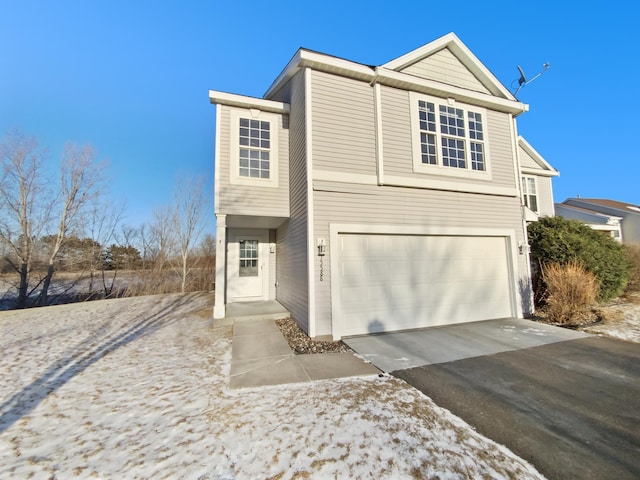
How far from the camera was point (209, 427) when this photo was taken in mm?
2621

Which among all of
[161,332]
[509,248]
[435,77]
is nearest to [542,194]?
[509,248]

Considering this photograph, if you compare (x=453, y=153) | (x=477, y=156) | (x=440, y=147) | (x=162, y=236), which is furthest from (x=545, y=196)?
(x=162, y=236)

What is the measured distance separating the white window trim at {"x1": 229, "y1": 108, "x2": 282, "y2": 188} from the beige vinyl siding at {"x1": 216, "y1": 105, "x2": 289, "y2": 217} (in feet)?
0.19

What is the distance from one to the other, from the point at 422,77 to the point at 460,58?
181 cm

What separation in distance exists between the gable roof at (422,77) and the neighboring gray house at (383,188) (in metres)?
0.03

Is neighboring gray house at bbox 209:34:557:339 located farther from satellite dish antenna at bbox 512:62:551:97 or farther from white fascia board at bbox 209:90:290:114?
satellite dish antenna at bbox 512:62:551:97

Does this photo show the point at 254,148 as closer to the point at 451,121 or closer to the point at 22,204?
the point at 451,121

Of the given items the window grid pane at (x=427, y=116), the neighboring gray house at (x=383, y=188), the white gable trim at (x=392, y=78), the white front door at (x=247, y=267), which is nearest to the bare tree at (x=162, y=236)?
the white front door at (x=247, y=267)

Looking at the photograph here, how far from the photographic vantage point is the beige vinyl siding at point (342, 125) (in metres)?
5.99

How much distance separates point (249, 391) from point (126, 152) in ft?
56.2

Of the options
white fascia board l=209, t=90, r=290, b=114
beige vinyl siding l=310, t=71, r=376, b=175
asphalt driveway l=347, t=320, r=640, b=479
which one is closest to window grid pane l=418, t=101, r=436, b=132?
beige vinyl siding l=310, t=71, r=376, b=175

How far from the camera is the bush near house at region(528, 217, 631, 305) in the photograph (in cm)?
734

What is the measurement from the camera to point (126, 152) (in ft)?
50.2

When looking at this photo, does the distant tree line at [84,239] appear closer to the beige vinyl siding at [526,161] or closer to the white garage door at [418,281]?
the white garage door at [418,281]
